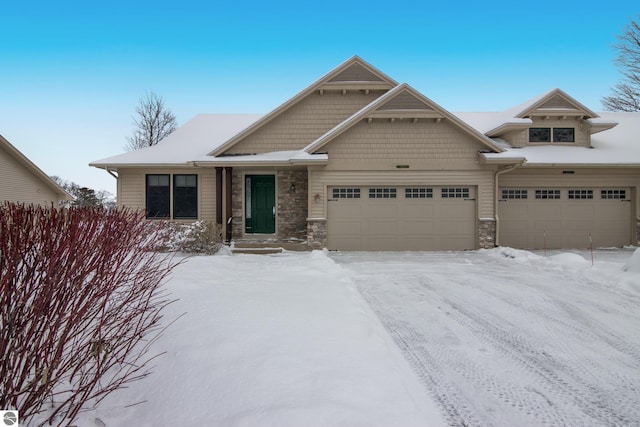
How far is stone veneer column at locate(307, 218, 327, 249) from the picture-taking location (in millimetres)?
11930

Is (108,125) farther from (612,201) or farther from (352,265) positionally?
(612,201)

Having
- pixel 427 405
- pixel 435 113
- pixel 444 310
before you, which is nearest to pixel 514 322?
pixel 444 310

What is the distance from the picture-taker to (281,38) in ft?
81.3

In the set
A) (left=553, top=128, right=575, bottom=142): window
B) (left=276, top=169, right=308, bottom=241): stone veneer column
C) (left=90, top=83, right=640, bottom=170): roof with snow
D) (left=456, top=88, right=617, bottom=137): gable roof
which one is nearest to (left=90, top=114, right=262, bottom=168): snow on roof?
(left=90, top=83, right=640, bottom=170): roof with snow

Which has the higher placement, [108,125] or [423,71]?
[423,71]

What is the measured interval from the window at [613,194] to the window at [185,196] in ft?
50.5

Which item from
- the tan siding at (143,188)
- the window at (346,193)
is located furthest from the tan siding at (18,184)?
the window at (346,193)

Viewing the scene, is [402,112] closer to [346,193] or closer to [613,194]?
[346,193]

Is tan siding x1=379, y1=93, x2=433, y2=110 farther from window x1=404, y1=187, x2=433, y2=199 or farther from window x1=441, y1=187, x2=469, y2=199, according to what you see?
window x1=441, y1=187, x2=469, y2=199

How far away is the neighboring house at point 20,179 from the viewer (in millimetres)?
16891

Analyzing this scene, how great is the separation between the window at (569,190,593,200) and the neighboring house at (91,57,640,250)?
38 millimetres

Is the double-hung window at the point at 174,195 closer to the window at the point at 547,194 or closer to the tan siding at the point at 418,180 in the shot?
the tan siding at the point at 418,180

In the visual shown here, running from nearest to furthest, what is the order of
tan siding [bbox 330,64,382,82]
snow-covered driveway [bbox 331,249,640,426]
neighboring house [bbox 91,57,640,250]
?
1. snow-covered driveway [bbox 331,249,640,426]
2. neighboring house [bbox 91,57,640,250]
3. tan siding [bbox 330,64,382,82]

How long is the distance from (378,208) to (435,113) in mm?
3697
